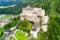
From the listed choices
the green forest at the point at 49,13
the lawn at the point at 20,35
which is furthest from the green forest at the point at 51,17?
the lawn at the point at 20,35

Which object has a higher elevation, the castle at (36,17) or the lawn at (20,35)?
the castle at (36,17)

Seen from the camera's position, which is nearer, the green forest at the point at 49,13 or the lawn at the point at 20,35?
the lawn at the point at 20,35

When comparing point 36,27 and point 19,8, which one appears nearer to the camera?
point 36,27

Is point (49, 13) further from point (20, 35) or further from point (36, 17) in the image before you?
point (20, 35)

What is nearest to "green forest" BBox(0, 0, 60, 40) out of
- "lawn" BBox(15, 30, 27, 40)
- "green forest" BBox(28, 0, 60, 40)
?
"green forest" BBox(28, 0, 60, 40)

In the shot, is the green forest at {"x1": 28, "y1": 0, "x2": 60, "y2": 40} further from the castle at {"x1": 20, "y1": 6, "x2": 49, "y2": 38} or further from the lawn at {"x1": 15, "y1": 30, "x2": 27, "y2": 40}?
the lawn at {"x1": 15, "y1": 30, "x2": 27, "y2": 40}

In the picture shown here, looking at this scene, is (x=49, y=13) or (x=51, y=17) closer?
Answer: (x=51, y=17)

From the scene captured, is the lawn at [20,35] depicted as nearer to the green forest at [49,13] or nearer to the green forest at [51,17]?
the green forest at [49,13]

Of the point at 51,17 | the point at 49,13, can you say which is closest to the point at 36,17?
the point at 51,17

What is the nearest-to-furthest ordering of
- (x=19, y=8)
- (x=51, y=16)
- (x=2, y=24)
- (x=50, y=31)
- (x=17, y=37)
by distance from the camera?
(x=17, y=37) < (x=50, y=31) < (x=51, y=16) < (x=2, y=24) < (x=19, y=8)

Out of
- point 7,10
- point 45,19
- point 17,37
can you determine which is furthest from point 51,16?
point 7,10

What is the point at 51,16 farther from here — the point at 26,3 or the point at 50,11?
the point at 26,3
